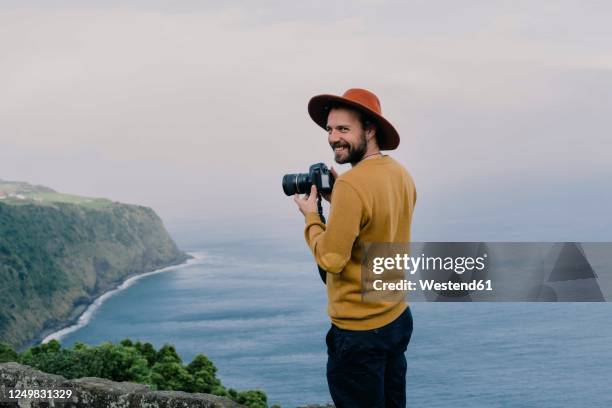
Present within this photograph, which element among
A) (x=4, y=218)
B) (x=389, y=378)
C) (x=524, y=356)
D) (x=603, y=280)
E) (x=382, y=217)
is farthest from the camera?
(x=4, y=218)

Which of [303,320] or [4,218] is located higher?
[4,218]

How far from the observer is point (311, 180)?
362 cm

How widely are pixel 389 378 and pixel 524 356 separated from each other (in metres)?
85.2

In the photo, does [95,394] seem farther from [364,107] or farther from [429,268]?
[364,107]

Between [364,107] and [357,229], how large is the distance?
0.53 metres

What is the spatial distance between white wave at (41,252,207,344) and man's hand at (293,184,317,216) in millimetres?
75125

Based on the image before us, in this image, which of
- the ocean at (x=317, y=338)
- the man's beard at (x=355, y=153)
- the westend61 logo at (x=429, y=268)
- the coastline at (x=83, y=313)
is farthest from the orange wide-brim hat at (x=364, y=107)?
the coastline at (x=83, y=313)

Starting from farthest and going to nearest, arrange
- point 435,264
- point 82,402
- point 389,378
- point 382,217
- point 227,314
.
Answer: point 227,314
point 82,402
point 435,264
point 389,378
point 382,217

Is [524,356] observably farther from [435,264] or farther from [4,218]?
[435,264]

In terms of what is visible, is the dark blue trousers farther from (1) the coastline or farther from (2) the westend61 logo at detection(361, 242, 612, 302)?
(1) the coastline

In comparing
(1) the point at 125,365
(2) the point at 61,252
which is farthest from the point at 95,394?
(2) the point at 61,252

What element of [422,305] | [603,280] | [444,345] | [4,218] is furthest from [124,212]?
[603,280]

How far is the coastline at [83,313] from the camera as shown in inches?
3258

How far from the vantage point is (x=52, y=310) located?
87938 millimetres
